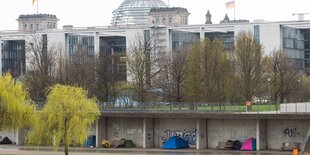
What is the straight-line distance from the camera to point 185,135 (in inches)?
3024

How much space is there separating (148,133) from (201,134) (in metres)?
6.68

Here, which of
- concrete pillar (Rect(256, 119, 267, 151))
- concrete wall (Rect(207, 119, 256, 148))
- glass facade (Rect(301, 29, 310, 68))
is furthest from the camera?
glass facade (Rect(301, 29, 310, 68))

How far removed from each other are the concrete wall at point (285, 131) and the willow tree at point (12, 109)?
23.8 metres

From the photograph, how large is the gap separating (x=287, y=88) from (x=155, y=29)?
75105mm

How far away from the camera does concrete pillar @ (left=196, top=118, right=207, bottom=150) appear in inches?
2940

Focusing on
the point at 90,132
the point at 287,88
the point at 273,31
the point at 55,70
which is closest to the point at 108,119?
the point at 90,132

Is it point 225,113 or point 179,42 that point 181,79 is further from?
point 179,42

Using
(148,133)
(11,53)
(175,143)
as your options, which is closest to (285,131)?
(175,143)

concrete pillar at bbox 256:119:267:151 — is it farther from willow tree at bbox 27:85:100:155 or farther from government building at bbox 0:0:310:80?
government building at bbox 0:0:310:80

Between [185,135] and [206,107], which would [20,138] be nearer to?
[185,135]

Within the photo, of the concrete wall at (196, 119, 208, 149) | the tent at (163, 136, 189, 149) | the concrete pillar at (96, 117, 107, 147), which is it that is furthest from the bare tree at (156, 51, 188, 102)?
the concrete wall at (196, 119, 208, 149)

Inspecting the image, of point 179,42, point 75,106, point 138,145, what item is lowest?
point 138,145

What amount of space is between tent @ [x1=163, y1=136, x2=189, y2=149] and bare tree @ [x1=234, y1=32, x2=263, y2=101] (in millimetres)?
15078

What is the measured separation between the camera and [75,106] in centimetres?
6234
